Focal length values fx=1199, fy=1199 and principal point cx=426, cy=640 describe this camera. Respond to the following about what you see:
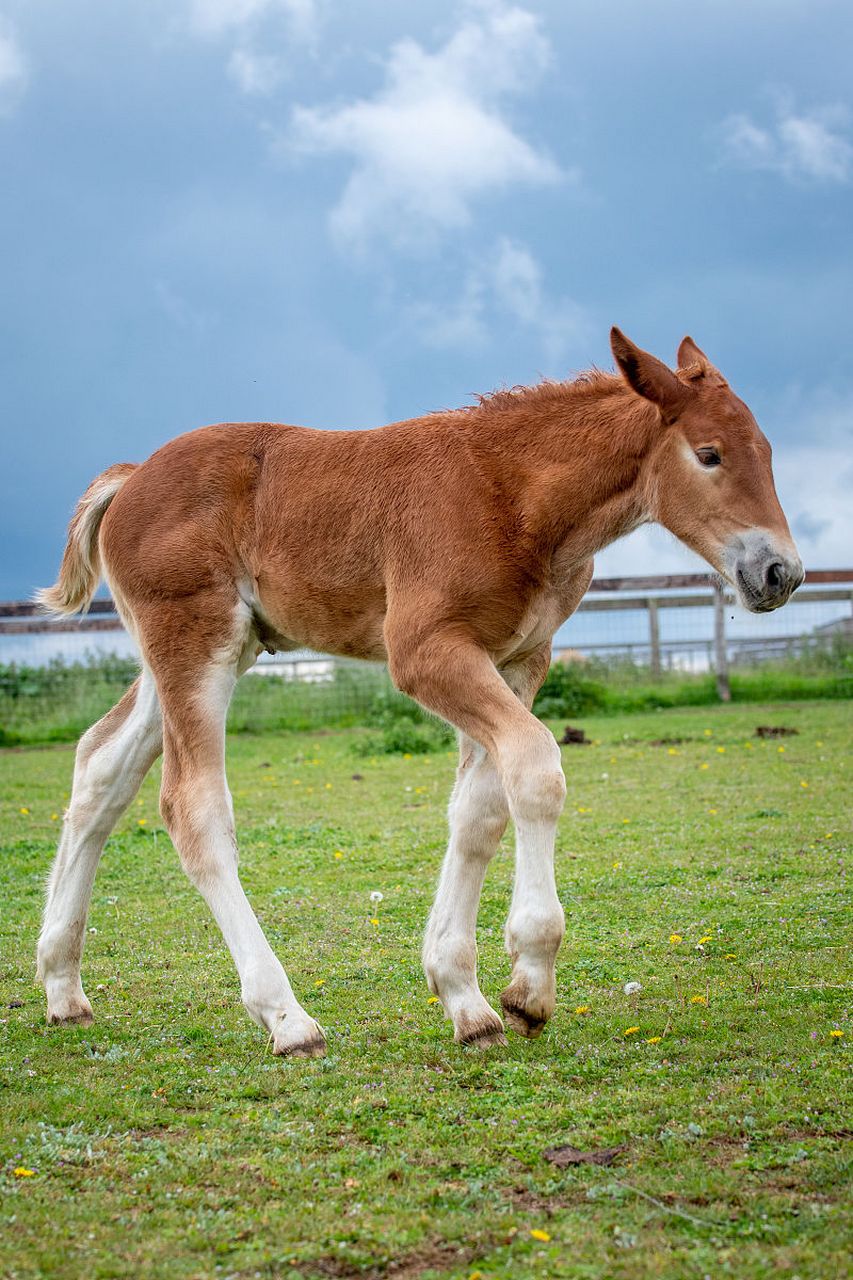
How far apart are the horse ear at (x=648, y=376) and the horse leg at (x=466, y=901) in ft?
5.04

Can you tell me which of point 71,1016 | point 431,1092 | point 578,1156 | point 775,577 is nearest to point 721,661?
point 775,577

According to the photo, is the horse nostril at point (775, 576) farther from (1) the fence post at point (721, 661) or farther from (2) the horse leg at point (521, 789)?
(1) the fence post at point (721, 661)

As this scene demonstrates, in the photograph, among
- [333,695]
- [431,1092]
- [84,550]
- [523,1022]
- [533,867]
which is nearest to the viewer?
[431,1092]

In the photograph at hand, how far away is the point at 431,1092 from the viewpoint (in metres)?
3.81

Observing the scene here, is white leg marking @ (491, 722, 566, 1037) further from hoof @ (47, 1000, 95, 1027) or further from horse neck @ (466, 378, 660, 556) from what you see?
hoof @ (47, 1000, 95, 1027)

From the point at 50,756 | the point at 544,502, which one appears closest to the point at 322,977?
the point at 544,502

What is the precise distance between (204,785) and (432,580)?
4.23 ft

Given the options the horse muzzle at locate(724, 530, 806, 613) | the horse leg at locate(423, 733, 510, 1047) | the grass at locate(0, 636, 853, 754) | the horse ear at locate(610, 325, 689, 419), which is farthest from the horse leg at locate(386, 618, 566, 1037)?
the grass at locate(0, 636, 853, 754)

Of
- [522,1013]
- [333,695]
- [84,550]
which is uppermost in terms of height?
[84,550]

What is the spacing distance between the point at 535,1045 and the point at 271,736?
48.2ft

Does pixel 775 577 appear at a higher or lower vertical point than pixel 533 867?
higher

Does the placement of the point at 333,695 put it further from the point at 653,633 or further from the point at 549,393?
the point at 549,393

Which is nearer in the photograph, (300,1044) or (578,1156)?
(578,1156)

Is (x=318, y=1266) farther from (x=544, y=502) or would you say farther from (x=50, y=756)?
(x=50, y=756)
